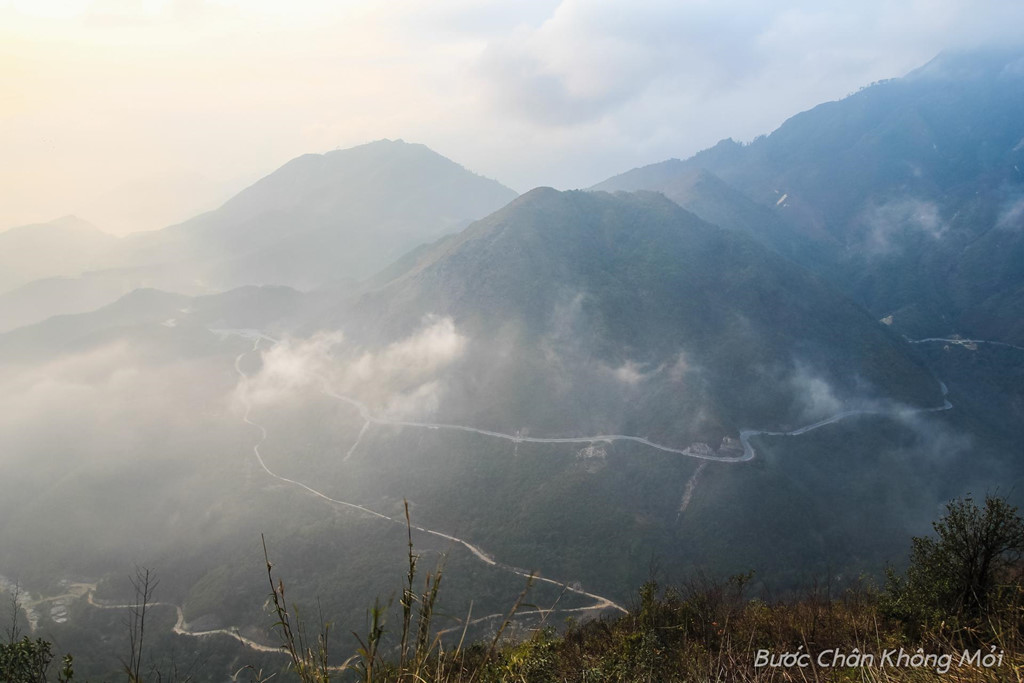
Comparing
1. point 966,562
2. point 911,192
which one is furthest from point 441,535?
point 911,192

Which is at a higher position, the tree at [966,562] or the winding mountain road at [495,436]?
the tree at [966,562]

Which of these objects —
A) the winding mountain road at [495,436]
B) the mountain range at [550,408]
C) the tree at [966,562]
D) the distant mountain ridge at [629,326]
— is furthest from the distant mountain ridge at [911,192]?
the tree at [966,562]

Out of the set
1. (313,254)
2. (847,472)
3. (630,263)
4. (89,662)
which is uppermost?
(313,254)

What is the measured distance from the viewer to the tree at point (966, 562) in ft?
58.3

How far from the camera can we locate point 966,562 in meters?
18.4

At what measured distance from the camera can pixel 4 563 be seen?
60250 mm

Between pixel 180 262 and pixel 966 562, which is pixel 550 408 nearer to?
pixel 966 562

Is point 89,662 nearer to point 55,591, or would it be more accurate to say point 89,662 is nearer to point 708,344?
point 55,591

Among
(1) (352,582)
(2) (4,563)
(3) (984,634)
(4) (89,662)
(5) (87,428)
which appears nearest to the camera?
(3) (984,634)

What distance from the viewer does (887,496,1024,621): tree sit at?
1777cm

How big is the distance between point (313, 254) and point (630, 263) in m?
116

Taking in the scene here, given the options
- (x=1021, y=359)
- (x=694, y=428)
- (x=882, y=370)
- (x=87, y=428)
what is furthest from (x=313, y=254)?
(x=1021, y=359)

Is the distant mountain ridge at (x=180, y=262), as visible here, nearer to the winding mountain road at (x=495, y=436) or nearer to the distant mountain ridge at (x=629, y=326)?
the distant mountain ridge at (x=629, y=326)

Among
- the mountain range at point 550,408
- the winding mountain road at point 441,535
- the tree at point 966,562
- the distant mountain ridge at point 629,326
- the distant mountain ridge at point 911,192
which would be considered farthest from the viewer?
the distant mountain ridge at point 911,192
